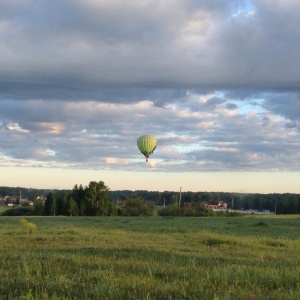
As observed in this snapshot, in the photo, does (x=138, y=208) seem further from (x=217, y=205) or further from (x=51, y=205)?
(x=217, y=205)

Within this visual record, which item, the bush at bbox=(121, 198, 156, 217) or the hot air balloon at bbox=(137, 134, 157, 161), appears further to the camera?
the bush at bbox=(121, 198, 156, 217)

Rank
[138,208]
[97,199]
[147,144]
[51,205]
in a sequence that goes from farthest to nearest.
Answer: [97,199] < [51,205] < [138,208] < [147,144]

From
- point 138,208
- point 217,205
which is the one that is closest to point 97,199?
point 138,208

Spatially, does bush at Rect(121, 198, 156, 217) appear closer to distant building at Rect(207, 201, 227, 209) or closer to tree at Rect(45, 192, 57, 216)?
tree at Rect(45, 192, 57, 216)

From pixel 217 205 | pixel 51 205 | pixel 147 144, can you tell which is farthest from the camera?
pixel 217 205

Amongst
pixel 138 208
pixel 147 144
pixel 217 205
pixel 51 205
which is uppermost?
pixel 147 144

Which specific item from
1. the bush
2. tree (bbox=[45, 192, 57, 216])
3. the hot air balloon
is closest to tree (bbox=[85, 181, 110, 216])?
the bush

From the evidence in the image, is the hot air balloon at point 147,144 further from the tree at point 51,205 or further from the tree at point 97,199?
the tree at point 51,205

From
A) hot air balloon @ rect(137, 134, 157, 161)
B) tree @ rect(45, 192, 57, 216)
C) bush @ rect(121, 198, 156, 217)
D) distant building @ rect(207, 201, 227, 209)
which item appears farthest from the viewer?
distant building @ rect(207, 201, 227, 209)

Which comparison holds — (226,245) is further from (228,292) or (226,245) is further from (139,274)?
(228,292)

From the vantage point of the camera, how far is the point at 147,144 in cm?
4750

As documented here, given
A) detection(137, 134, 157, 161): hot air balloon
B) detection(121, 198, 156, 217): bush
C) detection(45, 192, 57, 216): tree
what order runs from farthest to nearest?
detection(45, 192, 57, 216): tree, detection(121, 198, 156, 217): bush, detection(137, 134, 157, 161): hot air balloon

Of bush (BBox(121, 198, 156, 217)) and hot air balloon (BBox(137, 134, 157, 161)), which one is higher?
hot air balloon (BBox(137, 134, 157, 161))

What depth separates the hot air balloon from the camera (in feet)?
156
